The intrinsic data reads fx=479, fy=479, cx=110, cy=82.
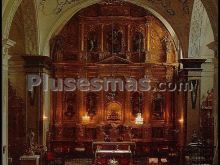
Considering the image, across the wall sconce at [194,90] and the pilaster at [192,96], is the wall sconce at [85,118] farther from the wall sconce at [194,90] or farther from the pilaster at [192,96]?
the wall sconce at [194,90]

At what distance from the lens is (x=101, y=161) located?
2120cm

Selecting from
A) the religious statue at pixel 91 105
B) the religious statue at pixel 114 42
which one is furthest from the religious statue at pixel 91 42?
the religious statue at pixel 91 105

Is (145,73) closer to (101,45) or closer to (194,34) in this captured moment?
(101,45)

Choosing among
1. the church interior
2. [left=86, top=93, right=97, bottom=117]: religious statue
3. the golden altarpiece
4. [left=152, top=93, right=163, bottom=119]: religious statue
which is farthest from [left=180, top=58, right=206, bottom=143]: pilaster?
[left=86, top=93, right=97, bottom=117]: religious statue

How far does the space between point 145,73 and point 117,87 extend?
5.10 feet

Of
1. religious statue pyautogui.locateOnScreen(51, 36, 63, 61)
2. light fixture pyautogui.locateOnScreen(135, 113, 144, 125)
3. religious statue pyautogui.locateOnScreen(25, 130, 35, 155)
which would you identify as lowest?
religious statue pyautogui.locateOnScreen(25, 130, 35, 155)

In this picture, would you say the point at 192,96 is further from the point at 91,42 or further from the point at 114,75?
the point at 91,42

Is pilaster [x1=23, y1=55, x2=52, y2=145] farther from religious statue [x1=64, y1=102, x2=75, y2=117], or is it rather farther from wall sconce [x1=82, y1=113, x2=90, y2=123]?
wall sconce [x1=82, y1=113, x2=90, y2=123]

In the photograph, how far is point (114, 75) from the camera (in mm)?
23766

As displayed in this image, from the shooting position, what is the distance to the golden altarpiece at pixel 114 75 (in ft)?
77.5

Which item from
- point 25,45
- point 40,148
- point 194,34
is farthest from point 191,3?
point 40,148

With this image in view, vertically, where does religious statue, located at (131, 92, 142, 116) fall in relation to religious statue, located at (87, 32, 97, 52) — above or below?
below

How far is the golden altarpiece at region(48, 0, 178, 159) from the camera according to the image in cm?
2362

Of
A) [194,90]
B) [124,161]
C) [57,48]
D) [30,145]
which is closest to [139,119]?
[124,161]
